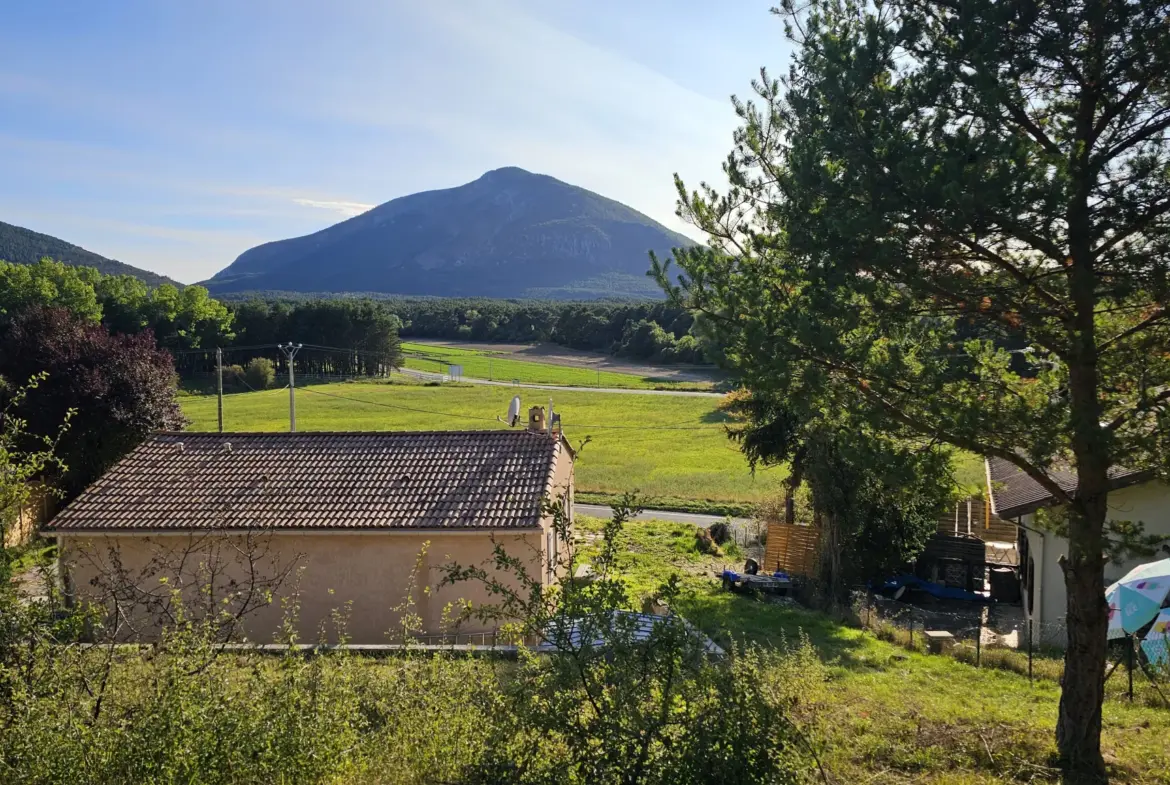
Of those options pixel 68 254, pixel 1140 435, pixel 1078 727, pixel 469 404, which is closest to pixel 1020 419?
pixel 1140 435

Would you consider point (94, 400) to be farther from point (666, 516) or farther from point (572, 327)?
point (572, 327)

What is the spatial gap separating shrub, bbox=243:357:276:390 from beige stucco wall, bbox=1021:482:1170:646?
78.1 m

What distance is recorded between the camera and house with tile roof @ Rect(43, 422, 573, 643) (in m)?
15.7

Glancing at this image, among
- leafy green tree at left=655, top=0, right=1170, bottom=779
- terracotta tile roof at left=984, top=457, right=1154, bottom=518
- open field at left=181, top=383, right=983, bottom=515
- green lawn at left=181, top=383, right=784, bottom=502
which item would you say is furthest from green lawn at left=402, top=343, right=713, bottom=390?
leafy green tree at left=655, top=0, right=1170, bottom=779

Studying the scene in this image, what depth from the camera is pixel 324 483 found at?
57.5ft

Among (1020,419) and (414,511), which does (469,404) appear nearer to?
(414,511)

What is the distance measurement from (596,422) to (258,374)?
3916cm

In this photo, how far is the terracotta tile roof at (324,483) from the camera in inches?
635

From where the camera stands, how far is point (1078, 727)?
7434 mm

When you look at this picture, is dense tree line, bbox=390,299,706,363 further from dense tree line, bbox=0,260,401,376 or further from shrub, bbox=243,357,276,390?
shrub, bbox=243,357,276,390

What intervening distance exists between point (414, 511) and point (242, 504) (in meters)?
3.75

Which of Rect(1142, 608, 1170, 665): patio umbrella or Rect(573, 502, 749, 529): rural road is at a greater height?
Rect(1142, 608, 1170, 665): patio umbrella

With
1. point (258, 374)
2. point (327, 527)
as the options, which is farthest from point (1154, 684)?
point (258, 374)

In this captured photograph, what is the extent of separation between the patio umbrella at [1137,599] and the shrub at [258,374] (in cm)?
8040
